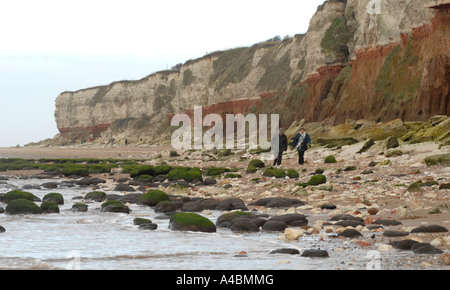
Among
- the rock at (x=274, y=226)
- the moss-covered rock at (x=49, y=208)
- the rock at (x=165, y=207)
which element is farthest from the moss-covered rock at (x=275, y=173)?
the rock at (x=274, y=226)

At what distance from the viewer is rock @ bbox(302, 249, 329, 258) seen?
7.64 metres

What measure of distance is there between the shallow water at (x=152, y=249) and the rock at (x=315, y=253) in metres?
0.10

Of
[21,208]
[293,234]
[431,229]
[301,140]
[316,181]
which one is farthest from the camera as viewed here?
[301,140]

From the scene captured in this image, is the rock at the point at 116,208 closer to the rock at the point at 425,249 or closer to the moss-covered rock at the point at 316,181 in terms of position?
the moss-covered rock at the point at 316,181

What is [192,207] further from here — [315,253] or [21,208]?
[315,253]

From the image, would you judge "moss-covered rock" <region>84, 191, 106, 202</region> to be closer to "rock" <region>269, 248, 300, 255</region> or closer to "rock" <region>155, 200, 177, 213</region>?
"rock" <region>155, 200, 177, 213</region>

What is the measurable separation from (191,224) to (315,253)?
11.7 feet

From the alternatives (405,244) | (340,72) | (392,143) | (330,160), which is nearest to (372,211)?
(405,244)

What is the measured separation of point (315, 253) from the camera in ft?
25.3

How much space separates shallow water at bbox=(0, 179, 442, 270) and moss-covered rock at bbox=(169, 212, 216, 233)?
0.63 feet

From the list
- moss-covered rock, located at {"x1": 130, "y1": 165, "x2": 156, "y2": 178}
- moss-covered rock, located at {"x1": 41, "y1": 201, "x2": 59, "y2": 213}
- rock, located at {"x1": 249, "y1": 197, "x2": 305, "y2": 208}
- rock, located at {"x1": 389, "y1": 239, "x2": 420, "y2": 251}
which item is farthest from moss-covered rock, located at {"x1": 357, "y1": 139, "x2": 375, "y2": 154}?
rock, located at {"x1": 389, "y1": 239, "x2": 420, "y2": 251}
